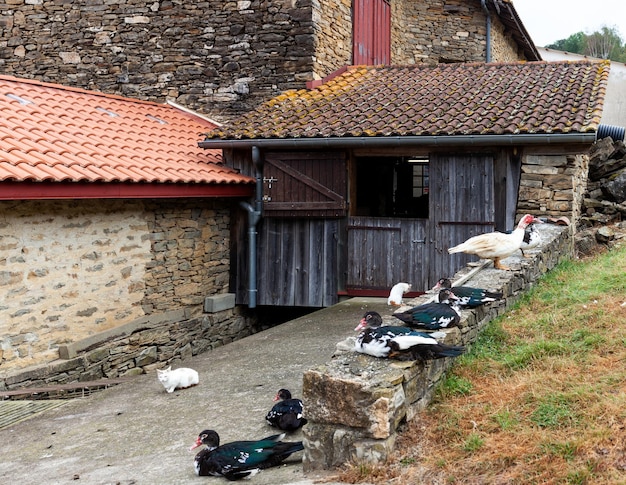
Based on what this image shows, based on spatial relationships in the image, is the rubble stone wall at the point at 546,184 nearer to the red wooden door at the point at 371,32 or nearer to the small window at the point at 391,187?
the small window at the point at 391,187

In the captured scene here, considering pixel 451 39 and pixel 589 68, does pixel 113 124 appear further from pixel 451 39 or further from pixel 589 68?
pixel 451 39

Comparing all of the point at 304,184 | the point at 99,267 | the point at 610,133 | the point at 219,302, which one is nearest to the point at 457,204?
the point at 304,184

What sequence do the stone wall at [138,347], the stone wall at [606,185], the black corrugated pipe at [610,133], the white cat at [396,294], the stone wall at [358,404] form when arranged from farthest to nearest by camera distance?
the black corrugated pipe at [610,133] → the stone wall at [606,185] → the white cat at [396,294] → the stone wall at [138,347] → the stone wall at [358,404]

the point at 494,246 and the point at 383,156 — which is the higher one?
the point at 383,156

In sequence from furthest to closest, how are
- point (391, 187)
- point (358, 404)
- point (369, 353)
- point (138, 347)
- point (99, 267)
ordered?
point (391, 187), point (138, 347), point (99, 267), point (369, 353), point (358, 404)

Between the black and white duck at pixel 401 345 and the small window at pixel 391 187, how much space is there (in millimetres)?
8640

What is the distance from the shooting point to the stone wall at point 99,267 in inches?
282

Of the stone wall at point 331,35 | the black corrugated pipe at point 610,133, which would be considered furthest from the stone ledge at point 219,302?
the black corrugated pipe at point 610,133

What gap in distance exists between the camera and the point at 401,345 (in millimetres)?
4141

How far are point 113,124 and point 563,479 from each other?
26.9 feet

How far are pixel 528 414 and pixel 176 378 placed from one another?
134 inches

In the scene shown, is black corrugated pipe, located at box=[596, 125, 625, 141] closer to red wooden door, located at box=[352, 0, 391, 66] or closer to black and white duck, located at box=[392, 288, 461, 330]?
red wooden door, located at box=[352, 0, 391, 66]

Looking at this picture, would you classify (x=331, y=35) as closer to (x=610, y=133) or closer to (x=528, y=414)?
(x=610, y=133)

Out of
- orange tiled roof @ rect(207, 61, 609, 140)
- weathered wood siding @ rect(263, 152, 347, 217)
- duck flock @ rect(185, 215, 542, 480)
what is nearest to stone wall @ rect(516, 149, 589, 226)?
orange tiled roof @ rect(207, 61, 609, 140)
